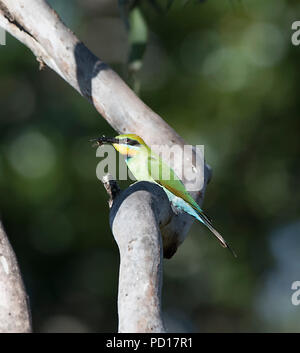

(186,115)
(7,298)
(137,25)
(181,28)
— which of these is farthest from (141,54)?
(181,28)

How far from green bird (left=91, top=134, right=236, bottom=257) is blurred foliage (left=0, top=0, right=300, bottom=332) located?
3.54 metres

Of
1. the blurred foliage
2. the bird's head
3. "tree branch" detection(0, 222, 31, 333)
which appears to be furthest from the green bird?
the blurred foliage

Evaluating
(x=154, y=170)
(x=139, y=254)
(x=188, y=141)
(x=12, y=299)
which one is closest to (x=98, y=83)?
(x=154, y=170)

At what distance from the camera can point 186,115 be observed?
6480mm

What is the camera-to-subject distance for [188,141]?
6.26 meters

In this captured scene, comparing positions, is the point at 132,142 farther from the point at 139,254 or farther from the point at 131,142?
the point at 139,254

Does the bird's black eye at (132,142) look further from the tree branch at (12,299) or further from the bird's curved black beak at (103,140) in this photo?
the tree branch at (12,299)

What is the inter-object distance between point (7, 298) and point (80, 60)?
0.96 m

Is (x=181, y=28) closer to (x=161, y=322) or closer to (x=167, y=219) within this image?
(x=167, y=219)

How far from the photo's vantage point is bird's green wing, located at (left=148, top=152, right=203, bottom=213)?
240 cm

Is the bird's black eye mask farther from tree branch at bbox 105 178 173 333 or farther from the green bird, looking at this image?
tree branch at bbox 105 178 173 333

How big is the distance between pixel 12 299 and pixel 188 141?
4.53m

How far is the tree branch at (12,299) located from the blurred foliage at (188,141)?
4.32m

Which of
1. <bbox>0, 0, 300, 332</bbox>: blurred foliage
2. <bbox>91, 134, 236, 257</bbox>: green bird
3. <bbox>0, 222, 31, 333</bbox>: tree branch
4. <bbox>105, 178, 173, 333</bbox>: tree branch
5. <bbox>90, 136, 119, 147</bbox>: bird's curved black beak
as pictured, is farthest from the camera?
<bbox>0, 0, 300, 332</bbox>: blurred foliage
